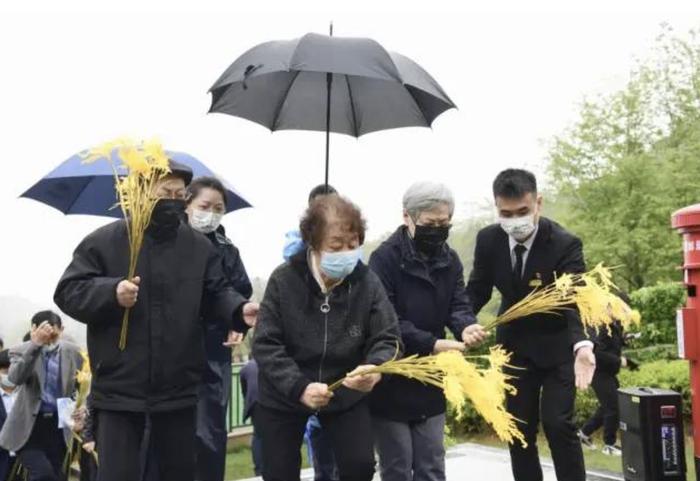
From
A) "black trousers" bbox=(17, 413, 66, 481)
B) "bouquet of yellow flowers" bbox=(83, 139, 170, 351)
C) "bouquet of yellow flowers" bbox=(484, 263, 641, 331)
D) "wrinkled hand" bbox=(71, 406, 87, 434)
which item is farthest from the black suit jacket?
"black trousers" bbox=(17, 413, 66, 481)

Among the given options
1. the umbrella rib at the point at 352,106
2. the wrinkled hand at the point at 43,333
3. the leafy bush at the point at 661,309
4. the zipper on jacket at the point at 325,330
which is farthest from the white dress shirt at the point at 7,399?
the leafy bush at the point at 661,309

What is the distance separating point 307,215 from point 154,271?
0.76m

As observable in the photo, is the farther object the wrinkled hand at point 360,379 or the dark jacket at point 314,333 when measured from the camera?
the dark jacket at point 314,333

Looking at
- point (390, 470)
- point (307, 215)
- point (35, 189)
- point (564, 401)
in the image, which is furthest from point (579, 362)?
point (35, 189)

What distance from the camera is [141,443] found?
3.81 metres

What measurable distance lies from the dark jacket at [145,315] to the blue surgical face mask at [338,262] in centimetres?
57

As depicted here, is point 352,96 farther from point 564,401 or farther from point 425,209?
point 564,401

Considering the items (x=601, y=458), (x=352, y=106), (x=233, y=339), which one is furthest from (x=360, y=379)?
(x=601, y=458)

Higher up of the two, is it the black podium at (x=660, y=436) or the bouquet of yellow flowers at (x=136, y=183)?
the bouquet of yellow flowers at (x=136, y=183)

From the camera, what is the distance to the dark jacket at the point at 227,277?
5082mm

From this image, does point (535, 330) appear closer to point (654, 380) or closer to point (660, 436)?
point (660, 436)

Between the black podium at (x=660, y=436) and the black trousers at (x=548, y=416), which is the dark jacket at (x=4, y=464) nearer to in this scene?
the black trousers at (x=548, y=416)

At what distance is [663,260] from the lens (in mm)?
19156

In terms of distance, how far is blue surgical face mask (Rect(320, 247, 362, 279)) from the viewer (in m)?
3.67
